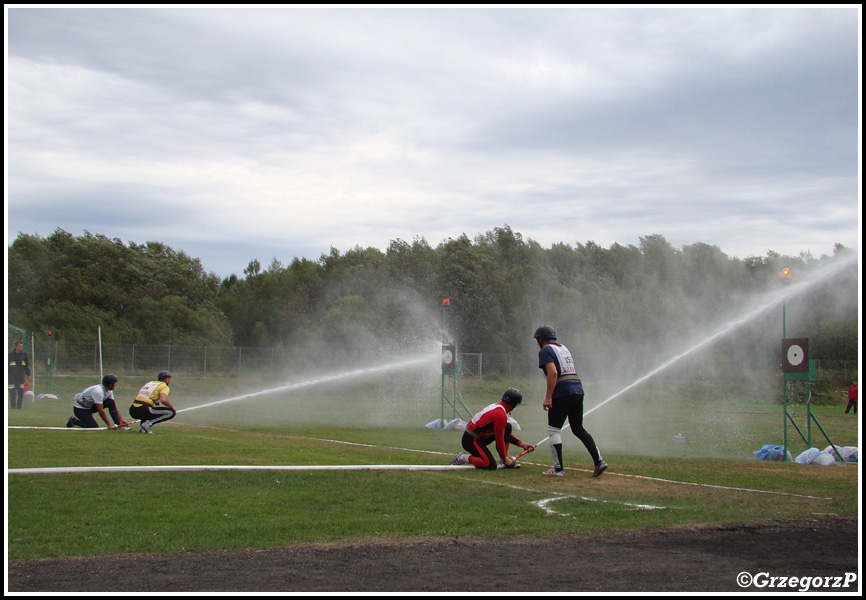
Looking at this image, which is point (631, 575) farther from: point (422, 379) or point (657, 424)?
point (422, 379)

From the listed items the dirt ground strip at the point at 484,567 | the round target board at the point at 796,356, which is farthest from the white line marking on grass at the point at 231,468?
the round target board at the point at 796,356

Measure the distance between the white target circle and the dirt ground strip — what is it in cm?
888

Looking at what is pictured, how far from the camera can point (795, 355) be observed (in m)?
15.2

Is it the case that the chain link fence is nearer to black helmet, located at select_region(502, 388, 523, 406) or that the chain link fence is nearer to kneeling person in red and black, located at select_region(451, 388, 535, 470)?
kneeling person in red and black, located at select_region(451, 388, 535, 470)

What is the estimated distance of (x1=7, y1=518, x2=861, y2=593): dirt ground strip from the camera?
214 inches

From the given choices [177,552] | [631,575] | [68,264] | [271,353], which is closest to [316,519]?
[177,552]

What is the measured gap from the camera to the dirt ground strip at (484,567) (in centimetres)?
543

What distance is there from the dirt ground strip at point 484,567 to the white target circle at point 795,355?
8881 mm

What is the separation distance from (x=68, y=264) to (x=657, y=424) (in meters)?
52.7

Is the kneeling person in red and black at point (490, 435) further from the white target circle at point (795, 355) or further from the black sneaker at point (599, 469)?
the white target circle at point (795, 355)

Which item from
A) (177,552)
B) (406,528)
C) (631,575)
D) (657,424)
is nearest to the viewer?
(631,575)

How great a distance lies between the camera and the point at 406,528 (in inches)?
288

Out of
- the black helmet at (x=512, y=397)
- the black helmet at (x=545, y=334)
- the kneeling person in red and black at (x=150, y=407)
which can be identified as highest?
the black helmet at (x=545, y=334)

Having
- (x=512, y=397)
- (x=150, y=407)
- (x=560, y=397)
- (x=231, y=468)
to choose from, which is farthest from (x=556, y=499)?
(x=150, y=407)
